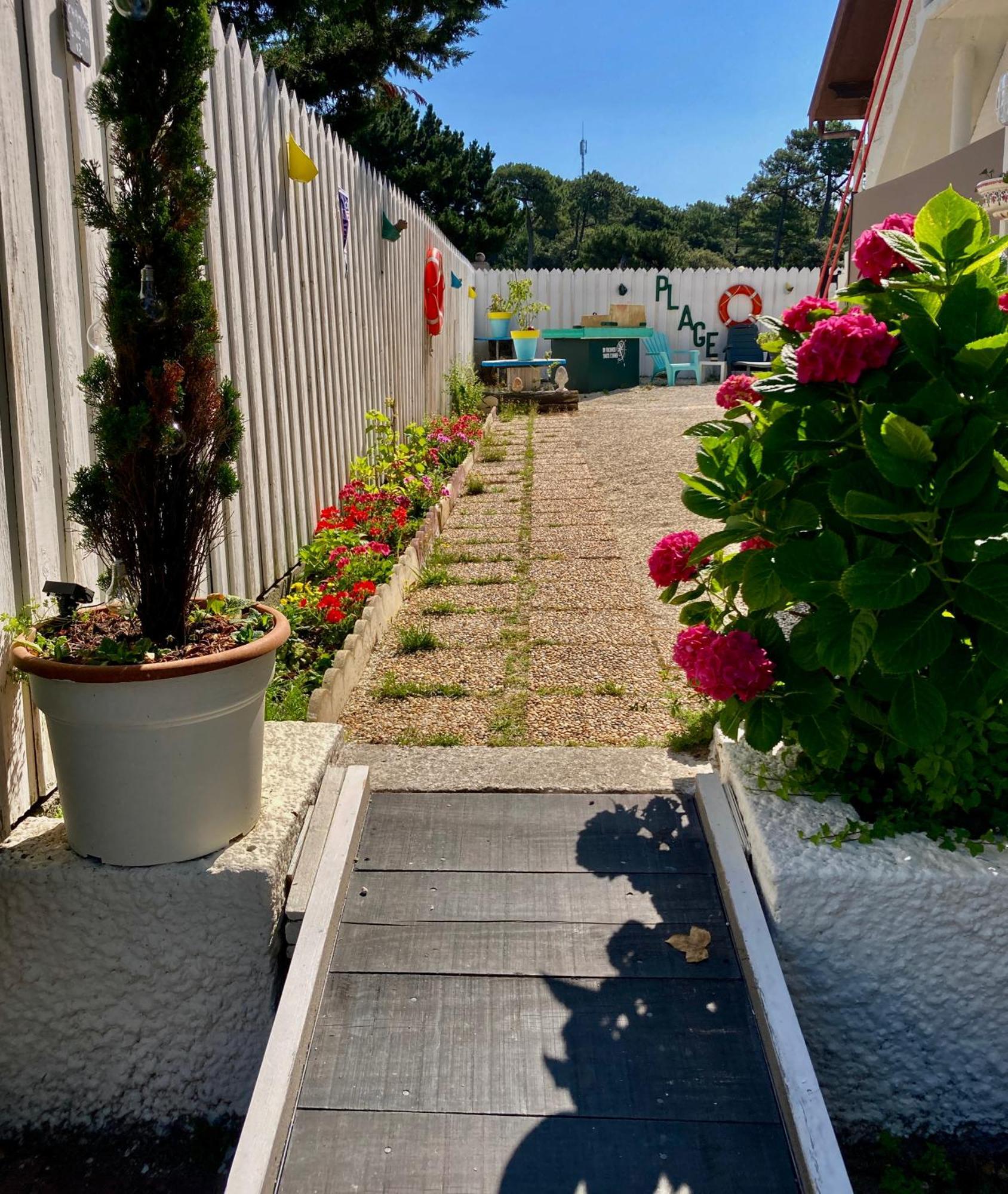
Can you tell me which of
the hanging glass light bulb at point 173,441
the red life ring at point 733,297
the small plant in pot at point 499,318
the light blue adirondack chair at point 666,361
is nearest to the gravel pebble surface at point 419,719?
the hanging glass light bulb at point 173,441

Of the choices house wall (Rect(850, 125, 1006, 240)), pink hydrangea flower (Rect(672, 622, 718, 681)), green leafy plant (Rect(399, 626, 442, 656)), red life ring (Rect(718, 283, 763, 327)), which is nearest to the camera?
pink hydrangea flower (Rect(672, 622, 718, 681))

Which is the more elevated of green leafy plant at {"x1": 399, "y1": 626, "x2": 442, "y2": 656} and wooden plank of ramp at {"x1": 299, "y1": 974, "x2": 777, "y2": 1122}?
green leafy plant at {"x1": 399, "y1": 626, "x2": 442, "y2": 656}

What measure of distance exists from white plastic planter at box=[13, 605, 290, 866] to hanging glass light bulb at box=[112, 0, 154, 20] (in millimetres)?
1400

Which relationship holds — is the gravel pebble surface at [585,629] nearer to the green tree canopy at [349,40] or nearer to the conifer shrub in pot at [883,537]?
the conifer shrub in pot at [883,537]

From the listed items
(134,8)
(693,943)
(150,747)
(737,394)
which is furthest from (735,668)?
(134,8)

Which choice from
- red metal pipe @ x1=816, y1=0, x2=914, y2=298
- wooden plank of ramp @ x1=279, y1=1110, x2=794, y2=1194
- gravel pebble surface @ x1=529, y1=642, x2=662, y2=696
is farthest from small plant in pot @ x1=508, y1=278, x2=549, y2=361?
wooden plank of ramp @ x1=279, y1=1110, x2=794, y2=1194

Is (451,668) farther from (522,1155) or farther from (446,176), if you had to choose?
(446,176)

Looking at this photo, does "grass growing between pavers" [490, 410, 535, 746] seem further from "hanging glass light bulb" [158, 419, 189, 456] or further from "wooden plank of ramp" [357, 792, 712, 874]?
"hanging glass light bulb" [158, 419, 189, 456]

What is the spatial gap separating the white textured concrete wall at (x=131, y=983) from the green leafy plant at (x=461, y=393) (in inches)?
411

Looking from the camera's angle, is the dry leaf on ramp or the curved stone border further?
the curved stone border

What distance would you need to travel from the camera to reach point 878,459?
207 cm

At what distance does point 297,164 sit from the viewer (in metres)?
5.03

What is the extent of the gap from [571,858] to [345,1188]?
1.09 m

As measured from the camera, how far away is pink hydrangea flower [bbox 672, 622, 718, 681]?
248 cm
